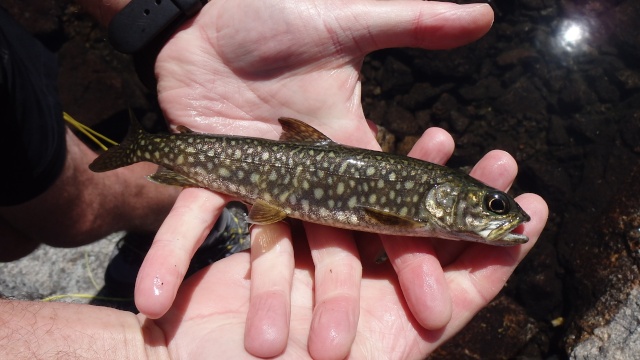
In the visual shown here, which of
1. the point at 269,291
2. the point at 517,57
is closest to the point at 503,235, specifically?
→ the point at 269,291

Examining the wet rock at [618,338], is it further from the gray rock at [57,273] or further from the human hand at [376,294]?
the gray rock at [57,273]

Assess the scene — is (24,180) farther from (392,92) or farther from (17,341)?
(392,92)

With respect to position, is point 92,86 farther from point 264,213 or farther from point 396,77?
point 264,213

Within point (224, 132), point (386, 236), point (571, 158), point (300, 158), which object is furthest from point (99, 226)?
point (571, 158)

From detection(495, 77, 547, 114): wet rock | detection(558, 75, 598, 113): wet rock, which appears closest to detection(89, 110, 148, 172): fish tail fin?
detection(495, 77, 547, 114): wet rock

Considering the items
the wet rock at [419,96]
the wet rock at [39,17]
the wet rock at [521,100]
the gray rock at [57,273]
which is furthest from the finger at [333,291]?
the wet rock at [39,17]

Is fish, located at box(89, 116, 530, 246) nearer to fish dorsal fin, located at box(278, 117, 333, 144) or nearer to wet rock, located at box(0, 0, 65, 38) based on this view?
fish dorsal fin, located at box(278, 117, 333, 144)
